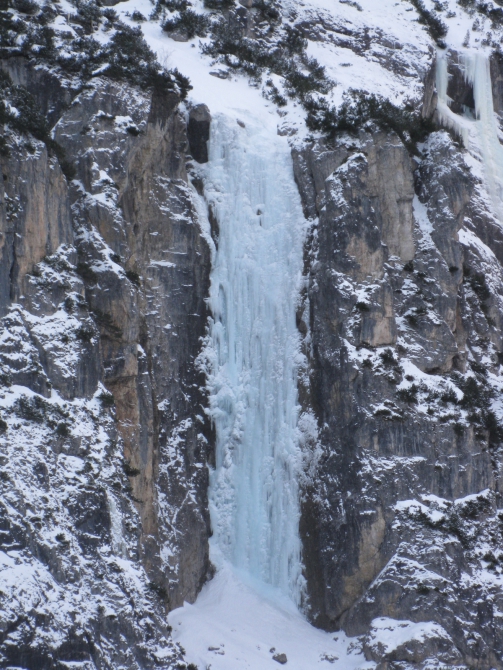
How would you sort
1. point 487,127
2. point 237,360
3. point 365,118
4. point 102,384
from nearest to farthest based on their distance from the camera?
point 102,384 < point 237,360 < point 365,118 < point 487,127

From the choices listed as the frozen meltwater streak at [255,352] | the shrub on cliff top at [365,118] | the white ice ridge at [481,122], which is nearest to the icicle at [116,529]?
the frozen meltwater streak at [255,352]

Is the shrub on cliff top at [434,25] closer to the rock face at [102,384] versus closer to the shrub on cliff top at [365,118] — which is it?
the shrub on cliff top at [365,118]

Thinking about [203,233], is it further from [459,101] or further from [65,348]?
[459,101]

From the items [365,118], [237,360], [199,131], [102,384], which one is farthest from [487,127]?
[102,384]

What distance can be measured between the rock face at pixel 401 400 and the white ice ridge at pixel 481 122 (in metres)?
4.24

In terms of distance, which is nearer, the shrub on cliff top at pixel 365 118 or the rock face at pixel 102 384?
the rock face at pixel 102 384

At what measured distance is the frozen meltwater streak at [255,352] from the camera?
110ft

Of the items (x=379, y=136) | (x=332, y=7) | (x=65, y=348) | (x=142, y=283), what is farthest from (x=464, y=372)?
(x=332, y=7)

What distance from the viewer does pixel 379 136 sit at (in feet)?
122

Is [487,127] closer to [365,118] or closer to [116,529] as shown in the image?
[365,118]

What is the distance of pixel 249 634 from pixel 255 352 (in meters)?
10.8

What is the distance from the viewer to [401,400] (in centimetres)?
3309

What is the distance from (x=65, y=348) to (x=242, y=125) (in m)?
15.7

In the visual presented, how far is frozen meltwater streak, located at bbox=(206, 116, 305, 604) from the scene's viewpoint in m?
33.5
